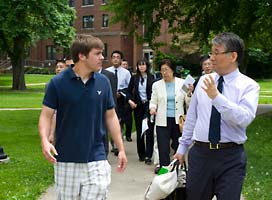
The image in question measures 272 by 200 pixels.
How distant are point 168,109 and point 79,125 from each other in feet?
13.9

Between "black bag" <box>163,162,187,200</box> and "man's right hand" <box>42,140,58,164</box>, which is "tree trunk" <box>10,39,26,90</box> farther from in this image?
"man's right hand" <box>42,140,58,164</box>

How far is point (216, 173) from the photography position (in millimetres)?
4461

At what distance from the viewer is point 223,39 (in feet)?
14.6

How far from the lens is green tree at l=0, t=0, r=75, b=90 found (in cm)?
3503

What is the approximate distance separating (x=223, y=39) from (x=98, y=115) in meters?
A: 1.22

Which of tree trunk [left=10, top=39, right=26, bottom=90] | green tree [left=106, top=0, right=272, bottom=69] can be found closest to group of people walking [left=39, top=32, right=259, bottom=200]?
green tree [left=106, top=0, right=272, bottom=69]

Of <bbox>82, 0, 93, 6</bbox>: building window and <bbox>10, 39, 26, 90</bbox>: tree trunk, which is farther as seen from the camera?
<bbox>82, 0, 93, 6</bbox>: building window

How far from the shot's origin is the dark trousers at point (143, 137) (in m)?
9.79

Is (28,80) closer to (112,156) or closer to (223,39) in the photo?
(112,156)

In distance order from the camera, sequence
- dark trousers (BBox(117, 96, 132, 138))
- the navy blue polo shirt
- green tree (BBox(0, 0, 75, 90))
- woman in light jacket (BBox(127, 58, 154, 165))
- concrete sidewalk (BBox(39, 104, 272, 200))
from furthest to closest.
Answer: green tree (BBox(0, 0, 75, 90)) < dark trousers (BBox(117, 96, 132, 138)) < woman in light jacket (BBox(127, 58, 154, 165)) < concrete sidewalk (BBox(39, 104, 272, 200)) < the navy blue polo shirt

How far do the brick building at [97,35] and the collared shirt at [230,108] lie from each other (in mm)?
55987

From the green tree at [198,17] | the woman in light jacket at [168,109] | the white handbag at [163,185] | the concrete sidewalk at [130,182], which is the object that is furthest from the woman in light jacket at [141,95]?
the green tree at [198,17]

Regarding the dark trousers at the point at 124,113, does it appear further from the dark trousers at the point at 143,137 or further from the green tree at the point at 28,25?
the green tree at the point at 28,25

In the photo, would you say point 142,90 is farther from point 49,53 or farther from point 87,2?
point 49,53
